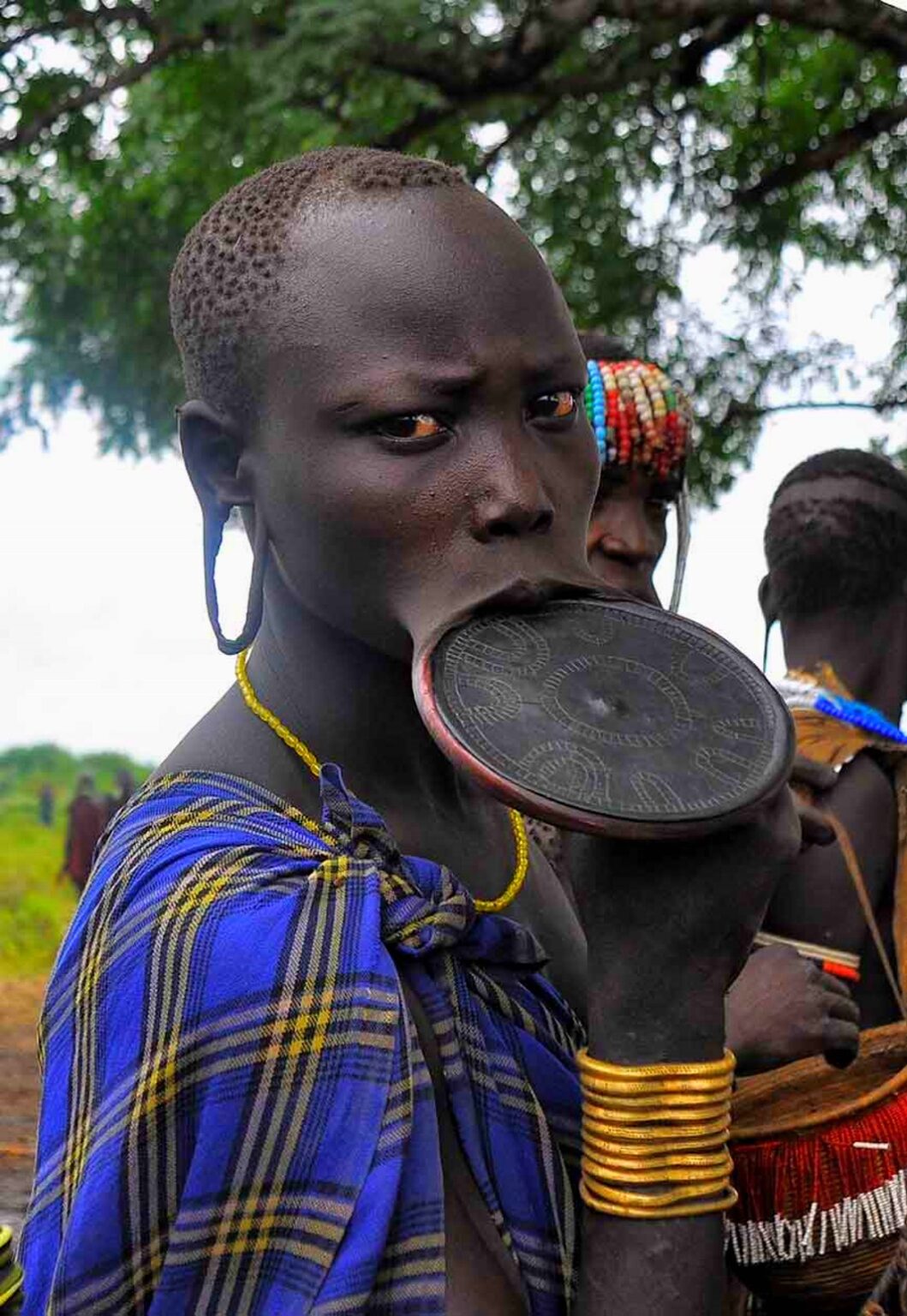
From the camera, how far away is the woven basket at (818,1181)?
2006 mm

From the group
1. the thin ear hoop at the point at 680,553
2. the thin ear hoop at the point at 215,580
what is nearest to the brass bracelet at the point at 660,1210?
the thin ear hoop at the point at 215,580

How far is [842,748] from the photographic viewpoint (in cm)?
343

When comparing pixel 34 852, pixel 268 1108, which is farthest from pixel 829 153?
pixel 34 852

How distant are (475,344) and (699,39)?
6.54 metres

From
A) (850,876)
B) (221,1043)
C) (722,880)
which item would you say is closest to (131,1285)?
(221,1043)

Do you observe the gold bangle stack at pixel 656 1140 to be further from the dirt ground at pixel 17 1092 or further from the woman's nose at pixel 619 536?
the dirt ground at pixel 17 1092

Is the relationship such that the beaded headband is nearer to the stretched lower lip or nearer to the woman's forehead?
the woman's forehead

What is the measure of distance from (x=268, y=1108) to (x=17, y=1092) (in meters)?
7.47

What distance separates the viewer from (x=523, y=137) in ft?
25.4

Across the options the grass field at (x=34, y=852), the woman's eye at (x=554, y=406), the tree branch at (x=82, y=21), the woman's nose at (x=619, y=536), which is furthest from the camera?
the grass field at (x=34, y=852)

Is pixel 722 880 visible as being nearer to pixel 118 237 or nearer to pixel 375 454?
pixel 375 454

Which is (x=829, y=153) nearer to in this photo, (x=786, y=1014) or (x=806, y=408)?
(x=806, y=408)

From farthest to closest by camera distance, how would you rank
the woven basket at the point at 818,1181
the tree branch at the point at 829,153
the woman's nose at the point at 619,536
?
the tree branch at the point at 829,153 → the woman's nose at the point at 619,536 → the woven basket at the point at 818,1181

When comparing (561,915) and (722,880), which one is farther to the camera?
(561,915)
